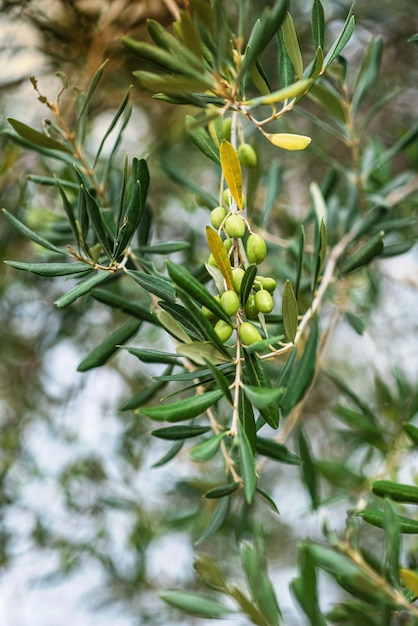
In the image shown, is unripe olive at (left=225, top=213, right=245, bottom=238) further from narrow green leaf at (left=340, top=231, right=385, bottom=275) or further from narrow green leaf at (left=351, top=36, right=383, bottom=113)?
narrow green leaf at (left=351, top=36, right=383, bottom=113)

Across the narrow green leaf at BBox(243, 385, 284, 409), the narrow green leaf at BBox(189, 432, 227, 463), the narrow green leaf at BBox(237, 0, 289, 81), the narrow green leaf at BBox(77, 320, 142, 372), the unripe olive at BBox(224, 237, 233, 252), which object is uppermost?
the narrow green leaf at BBox(237, 0, 289, 81)

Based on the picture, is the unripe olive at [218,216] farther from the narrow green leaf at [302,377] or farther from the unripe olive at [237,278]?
the narrow green leaf at [302,377]

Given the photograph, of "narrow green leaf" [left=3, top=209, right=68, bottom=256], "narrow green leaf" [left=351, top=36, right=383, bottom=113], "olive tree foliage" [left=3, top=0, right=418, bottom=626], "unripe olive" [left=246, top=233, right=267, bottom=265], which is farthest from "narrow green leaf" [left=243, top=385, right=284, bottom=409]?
"narrow green leaf" [left=351, top=36, right=383, bottom=113]

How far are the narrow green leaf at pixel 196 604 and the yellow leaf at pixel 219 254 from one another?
0.26m

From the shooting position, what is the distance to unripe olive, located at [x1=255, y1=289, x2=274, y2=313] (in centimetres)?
49

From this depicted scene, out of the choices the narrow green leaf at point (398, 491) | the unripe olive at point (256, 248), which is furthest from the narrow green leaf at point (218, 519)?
the unripe olive at point (256, 248)

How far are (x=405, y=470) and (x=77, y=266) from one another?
2.75 ft

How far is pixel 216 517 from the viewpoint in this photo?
0.74 meters

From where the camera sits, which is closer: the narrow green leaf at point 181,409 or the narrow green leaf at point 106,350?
the narrow green leaf at point 181,409

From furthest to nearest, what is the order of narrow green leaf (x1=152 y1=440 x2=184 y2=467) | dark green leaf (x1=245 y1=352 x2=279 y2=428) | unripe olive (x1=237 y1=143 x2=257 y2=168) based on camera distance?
1. narrow green leaf (x1=152 y1=440 x2=184 y2=467)
2. unripe olive (x1=237 y1=143 x2=257 y2=168)
3. dark green leaf (x1=245 y1=352 x2=279 y2=428)

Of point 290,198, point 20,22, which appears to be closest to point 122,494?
point 290,198

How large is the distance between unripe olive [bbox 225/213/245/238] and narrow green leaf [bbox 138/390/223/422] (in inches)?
4.9

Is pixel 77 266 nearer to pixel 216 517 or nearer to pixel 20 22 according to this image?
pixel 216 517

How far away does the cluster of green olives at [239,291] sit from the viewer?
1.59ft
